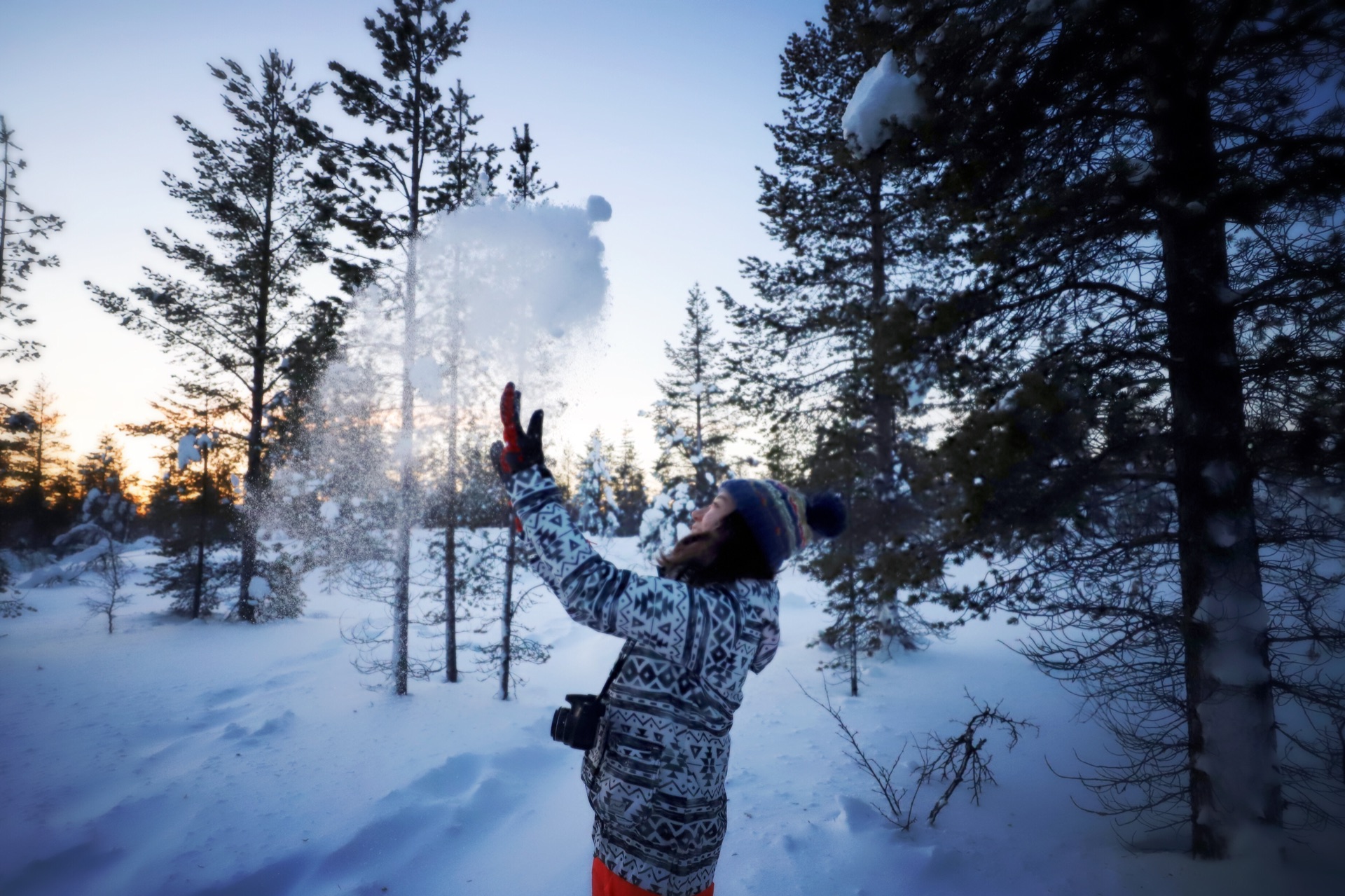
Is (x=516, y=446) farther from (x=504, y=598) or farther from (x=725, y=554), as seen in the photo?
(x=504, y=598)

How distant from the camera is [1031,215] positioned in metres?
3.46

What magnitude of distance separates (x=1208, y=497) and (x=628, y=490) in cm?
4661

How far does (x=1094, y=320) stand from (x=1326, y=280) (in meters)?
1.13

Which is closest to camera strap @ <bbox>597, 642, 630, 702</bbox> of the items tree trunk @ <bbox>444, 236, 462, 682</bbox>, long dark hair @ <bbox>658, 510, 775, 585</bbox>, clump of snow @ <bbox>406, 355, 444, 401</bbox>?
long dark hair @ <bbox>658, 510, 775, 585</bbox>

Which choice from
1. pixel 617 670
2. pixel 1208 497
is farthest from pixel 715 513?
pixel 1208 497

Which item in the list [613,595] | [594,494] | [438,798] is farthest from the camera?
[594,494]

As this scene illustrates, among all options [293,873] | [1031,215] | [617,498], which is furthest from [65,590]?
[617,498]

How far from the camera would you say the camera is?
175 cm

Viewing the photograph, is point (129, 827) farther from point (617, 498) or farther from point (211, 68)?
point (617, 498)

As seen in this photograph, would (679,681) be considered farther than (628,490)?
No

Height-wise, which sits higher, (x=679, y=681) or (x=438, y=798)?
(x=679, y=681)

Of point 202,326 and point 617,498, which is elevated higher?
point 202,326

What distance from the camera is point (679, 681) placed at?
1725mm

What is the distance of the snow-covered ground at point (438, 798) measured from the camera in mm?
3947
